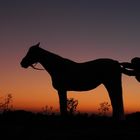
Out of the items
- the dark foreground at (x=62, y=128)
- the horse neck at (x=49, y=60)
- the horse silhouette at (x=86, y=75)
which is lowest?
the dark foreground at (x=62, y=128)

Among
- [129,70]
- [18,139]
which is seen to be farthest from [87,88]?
[18,139]

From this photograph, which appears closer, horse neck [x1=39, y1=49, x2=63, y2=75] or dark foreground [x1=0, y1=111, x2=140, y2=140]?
dark foreground [x1=0, y1=111, x2=140, y2=140]

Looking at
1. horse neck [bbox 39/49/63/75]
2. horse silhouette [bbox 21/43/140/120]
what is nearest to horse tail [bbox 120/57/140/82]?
horse silhouette [bbox 21/43/140/120]

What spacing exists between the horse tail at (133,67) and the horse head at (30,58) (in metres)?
2.43

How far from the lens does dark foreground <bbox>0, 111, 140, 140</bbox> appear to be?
723 cm

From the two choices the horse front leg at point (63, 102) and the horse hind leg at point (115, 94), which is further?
the horse hind leg at point (115, 94)

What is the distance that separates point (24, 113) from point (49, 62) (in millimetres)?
1745

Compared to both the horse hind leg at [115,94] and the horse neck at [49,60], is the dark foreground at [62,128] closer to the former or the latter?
the horse hind leg at [115,94]

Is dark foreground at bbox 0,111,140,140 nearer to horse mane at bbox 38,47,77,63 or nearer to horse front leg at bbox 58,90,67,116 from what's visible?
horse front leg at bbox 58,90,67,116

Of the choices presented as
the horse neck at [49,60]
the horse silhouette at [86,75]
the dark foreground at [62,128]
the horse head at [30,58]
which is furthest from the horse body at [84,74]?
the dark foreground at [62,128]

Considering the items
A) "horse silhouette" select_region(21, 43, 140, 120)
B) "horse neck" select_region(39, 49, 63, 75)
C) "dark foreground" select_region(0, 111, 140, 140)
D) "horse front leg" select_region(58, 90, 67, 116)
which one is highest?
"horse neck" select_region(39, 49, 63, 75)

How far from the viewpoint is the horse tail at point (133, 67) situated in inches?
383

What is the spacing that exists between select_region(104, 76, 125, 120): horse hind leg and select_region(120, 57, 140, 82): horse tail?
0.38m

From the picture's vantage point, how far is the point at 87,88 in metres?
10.3
